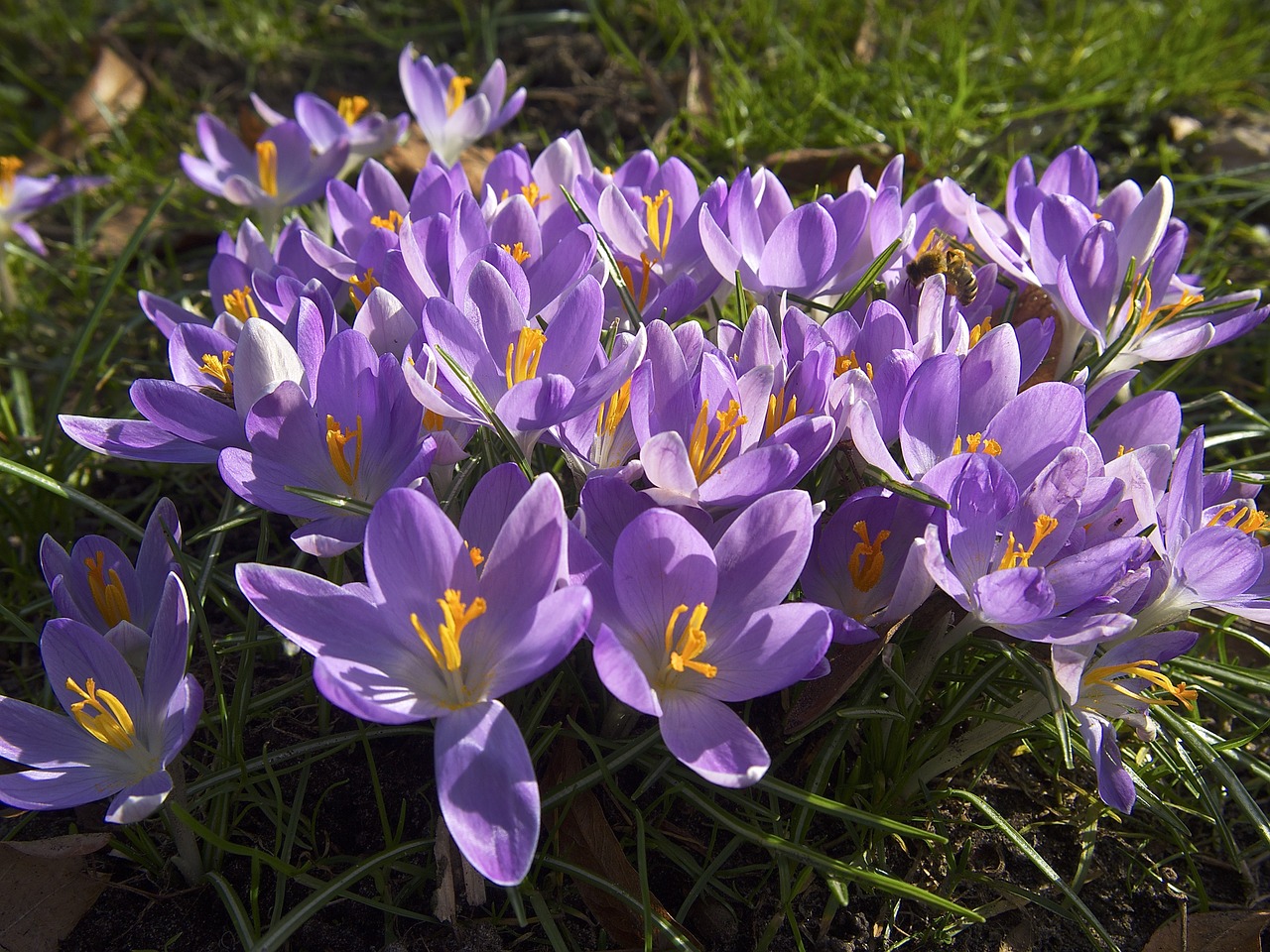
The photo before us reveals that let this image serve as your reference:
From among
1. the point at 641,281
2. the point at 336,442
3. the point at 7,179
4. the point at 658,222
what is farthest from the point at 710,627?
the point at 7,179

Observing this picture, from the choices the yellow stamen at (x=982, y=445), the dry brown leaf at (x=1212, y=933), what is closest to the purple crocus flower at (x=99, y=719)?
the yellow stamen at (x=982, y=445)

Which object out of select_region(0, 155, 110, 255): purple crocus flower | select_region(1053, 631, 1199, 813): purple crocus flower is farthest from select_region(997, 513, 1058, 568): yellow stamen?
select_region(0, 155, 110, 255): purple crocus flower

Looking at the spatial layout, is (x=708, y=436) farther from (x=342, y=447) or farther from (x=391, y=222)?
(x=391, y=222)

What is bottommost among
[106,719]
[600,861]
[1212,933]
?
[1212,933]

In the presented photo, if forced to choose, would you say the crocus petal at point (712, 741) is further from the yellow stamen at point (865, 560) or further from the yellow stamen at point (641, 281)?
the yellow stamen at point (641, 281)

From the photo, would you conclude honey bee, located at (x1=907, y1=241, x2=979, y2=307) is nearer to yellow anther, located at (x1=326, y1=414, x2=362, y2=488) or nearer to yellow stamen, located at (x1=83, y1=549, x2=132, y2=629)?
yellow anther, located at (x1=326, y1=414, x2=362, y2=488)

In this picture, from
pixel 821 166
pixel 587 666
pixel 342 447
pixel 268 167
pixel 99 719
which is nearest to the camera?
pixel 99 719
